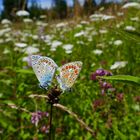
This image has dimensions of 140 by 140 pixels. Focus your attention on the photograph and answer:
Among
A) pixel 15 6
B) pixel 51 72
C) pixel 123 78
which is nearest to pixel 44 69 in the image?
pixel 51 72

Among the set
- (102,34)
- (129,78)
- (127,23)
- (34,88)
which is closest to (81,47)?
(102,34)

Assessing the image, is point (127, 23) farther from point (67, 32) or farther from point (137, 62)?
point (137, 62)

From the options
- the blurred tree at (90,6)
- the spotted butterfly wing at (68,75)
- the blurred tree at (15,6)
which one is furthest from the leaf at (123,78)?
the blurred tree at (90,6)

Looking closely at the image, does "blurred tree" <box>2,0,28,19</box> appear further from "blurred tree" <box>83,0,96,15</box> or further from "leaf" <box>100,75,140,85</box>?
"leaf" <box>100,75,140,85</box>

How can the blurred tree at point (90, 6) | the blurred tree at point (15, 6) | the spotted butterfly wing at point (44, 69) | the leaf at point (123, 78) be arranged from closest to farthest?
the spotted butterfly wing at point (44, 69), the leaf at point (123, 78), the blurred tree at point (90, 6), the blurred tree at point (15, 6)

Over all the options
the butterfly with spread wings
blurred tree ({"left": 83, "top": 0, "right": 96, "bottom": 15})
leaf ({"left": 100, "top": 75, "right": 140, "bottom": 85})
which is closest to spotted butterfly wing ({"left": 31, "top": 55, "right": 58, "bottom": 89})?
the butterfly with spread wings

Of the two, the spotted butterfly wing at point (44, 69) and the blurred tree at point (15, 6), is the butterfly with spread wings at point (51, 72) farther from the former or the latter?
the blurred tree at point (15, 6)

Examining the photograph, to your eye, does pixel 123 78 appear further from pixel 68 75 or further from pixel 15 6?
pixel 15 6
